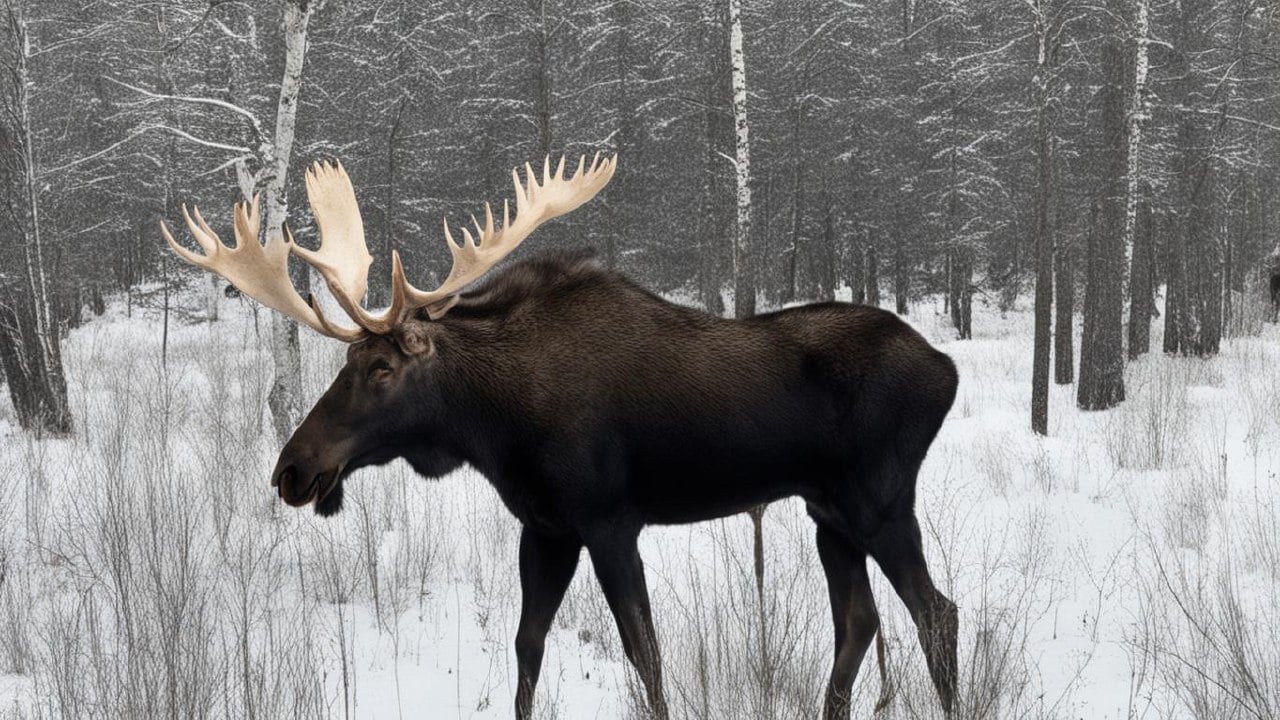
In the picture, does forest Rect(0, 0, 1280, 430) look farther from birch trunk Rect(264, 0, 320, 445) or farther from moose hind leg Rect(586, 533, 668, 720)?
moose hind leg Rect(586, 533, 668, 720)

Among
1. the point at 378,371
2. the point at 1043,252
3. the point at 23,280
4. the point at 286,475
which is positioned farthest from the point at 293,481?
the point at 1043,252

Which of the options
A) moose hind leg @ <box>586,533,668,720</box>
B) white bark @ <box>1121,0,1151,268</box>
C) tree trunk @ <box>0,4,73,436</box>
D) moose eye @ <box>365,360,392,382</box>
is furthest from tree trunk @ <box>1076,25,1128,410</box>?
tree trunk @ <box>0,4,73,436</box>

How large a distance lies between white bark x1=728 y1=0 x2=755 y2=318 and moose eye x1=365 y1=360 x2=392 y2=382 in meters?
8.60

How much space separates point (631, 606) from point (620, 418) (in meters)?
0.60

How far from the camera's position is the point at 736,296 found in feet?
41.6

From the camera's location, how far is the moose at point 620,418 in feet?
11.0

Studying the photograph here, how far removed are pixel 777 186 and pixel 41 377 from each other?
25680 mm

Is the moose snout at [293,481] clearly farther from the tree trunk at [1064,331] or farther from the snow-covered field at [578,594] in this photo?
the tree trunk at [1064,331]

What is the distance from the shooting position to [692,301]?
3341 centimetres

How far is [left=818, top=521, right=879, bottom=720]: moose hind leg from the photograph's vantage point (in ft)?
11.9

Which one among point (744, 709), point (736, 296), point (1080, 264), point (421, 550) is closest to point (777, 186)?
point (1080, 264)

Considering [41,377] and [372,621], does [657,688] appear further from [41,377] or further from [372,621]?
[41,377]

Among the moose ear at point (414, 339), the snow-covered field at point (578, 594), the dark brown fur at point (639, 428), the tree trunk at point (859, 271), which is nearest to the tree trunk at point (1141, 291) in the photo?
the snow-covered field at point (578, 594)

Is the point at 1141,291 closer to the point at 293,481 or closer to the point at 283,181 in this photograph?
the point at 283,181
